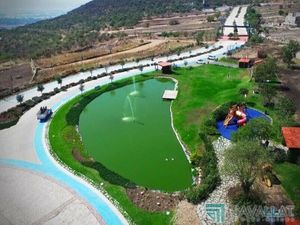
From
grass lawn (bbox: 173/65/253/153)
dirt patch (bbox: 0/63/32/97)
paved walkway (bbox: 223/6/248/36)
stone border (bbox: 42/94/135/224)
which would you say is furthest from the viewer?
paved walkway (bbox: 223/6/248/36)

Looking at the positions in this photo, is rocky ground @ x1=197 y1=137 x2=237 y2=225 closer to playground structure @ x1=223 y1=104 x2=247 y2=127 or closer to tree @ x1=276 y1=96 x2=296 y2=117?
playground structure @ x1=223 y1=104 x2=247 y2=127

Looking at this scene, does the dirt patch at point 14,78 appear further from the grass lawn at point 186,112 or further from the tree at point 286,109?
the tree at point 286,109

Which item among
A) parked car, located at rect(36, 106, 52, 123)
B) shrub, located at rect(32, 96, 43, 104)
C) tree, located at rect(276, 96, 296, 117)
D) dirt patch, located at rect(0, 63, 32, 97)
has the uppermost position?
tree, located at rect(276, 96, 296, 117)

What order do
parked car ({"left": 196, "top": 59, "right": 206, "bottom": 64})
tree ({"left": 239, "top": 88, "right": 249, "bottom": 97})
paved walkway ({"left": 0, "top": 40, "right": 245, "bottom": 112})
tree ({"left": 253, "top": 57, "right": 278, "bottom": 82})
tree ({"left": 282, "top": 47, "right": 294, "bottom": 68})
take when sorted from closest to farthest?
tree ({"left": 239, "top": 88, "right": 249, "bottom": 97}) < tree ({"left": 253, "top": 57, "right": 278, "bottom": 82}) < paved walkway ({"left": 0, "top": 40, "right": 245, "bottom": 112}) < tree ({"left": 282, "top": 47, "right": 294, "bottom": 68}) < parked car ({"left": 196, "top": 59, "right": 206, "bottom": 64})

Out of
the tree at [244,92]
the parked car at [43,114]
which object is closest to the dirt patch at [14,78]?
the parked car at [43,114]

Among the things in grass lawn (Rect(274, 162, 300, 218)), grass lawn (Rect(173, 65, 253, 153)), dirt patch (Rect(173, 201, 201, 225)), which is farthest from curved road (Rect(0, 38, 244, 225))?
grass lawn (Rect(274, 162, 300, 218))

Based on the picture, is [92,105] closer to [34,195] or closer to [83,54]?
[34,195]

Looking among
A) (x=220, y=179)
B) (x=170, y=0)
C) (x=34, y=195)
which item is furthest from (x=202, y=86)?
(x=170, y=0)
